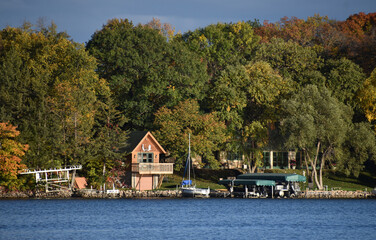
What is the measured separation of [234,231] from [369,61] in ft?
180

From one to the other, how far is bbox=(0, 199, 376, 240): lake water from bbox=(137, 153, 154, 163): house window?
253 inches

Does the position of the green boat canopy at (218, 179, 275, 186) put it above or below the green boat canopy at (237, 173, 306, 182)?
below

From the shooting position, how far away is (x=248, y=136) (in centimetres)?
9144

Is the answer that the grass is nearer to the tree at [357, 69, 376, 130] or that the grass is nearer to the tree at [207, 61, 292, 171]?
the tree at [207, 61, 292, 171]

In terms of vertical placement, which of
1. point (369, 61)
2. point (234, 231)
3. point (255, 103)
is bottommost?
point (234, 231)

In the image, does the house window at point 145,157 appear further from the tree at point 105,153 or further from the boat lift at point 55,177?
the boat lift at point 55,177

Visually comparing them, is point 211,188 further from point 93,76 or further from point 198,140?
point 93,76

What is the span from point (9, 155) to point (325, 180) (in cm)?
4411

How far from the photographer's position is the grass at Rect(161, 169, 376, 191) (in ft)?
294

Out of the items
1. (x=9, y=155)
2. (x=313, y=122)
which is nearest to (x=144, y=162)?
(x=9, y=155)

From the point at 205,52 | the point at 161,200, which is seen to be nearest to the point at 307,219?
the point at 161,200

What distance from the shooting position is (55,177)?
7719 cm

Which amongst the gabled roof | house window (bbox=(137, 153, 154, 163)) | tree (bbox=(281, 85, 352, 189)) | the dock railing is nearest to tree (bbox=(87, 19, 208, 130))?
the gabled roof

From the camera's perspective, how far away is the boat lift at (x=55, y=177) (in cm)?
7431
